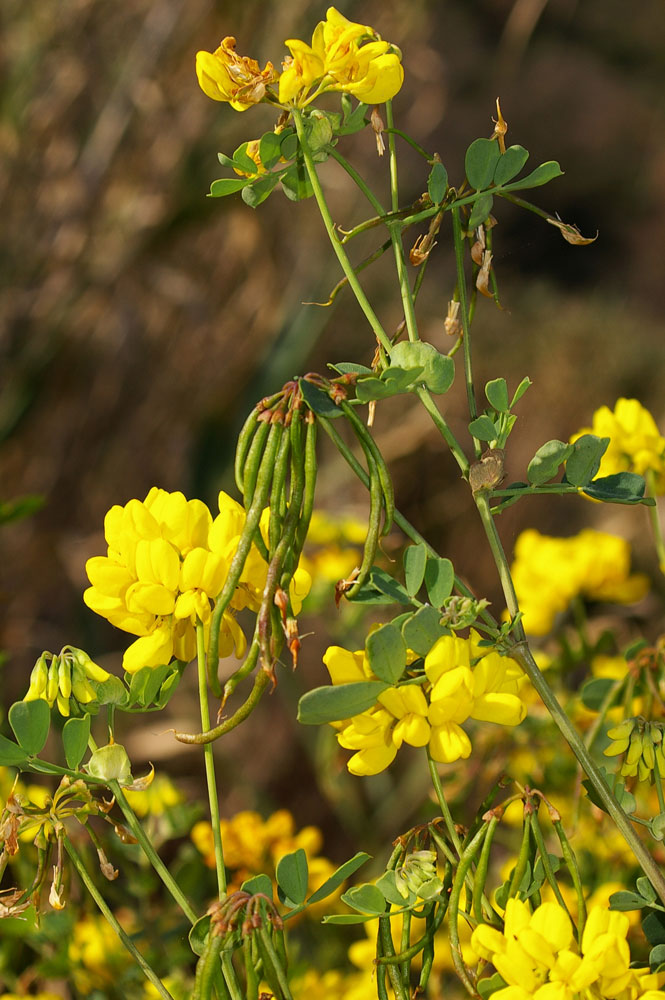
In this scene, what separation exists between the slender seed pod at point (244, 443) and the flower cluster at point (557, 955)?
0.13m

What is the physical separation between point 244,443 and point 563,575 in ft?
1.31

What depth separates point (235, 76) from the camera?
271mm

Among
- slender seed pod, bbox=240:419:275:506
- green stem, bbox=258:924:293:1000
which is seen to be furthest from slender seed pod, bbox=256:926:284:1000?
slender seed pod, bbox=240:419:275:506

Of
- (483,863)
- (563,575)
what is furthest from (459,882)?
(563,575)

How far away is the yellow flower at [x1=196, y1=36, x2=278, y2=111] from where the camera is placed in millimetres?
270

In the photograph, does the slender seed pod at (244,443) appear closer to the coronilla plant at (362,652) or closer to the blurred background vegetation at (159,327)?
the coronilla plant at (362,652)

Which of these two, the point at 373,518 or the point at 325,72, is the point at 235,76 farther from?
the point at 373,518

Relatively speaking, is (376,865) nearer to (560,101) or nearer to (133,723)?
(133,723)

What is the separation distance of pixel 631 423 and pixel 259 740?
3.43 ft

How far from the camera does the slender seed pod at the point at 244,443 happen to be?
244 mm

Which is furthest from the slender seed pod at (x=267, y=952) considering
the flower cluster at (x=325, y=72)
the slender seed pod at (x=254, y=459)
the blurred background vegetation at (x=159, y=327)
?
the blurred background vegetation at (x=159, y=327)

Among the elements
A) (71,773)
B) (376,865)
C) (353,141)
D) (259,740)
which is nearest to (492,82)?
(353,141)

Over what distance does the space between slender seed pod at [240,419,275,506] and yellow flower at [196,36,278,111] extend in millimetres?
97

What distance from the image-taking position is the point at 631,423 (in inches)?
14.4
